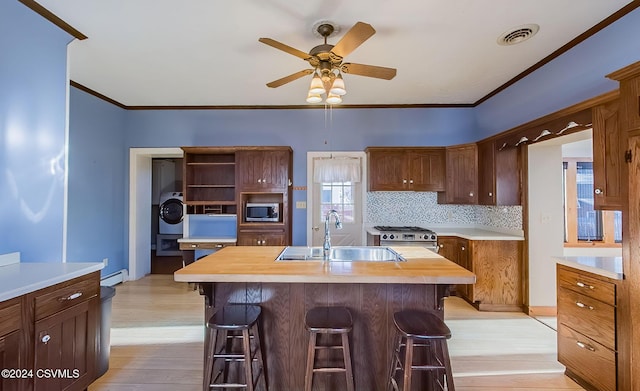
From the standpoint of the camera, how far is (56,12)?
232 cm

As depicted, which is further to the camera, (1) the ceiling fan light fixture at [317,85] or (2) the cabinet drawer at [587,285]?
(1) the ceiling fan light fixture at [317,85]

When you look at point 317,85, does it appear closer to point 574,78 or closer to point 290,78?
point 290,78

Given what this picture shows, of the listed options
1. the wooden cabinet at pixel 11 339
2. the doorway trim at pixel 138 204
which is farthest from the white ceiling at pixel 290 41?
the wooden cabinet at pixel 11 339

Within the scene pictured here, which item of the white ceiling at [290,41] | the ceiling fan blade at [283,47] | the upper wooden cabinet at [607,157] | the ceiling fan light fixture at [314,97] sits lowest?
the upper wooden cabinet at [607,157]

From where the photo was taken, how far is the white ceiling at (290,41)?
7.38 ft

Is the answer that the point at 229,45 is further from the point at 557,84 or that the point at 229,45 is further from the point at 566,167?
the point at 566,167

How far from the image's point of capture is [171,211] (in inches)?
244

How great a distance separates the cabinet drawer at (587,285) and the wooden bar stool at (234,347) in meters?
2.23

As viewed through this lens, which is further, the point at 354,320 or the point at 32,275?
the point at 354,320

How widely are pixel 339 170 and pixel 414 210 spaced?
4.33ft

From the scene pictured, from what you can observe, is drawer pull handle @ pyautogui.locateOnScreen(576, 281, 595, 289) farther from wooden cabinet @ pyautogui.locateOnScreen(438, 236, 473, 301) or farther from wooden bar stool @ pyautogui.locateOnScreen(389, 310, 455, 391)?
wooden cabinet @ pyautogui.locateOnScreen(438, 236, 473, 301)

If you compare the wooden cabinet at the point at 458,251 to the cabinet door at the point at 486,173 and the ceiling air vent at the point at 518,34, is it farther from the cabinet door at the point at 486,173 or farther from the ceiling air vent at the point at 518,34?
the ceiling air vent at the point at 518,34

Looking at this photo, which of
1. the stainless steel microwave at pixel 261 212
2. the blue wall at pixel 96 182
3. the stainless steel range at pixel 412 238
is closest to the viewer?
the blue wall at pixel 96 182

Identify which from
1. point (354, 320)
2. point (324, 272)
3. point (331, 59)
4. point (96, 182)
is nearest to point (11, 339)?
point (324, 272)
